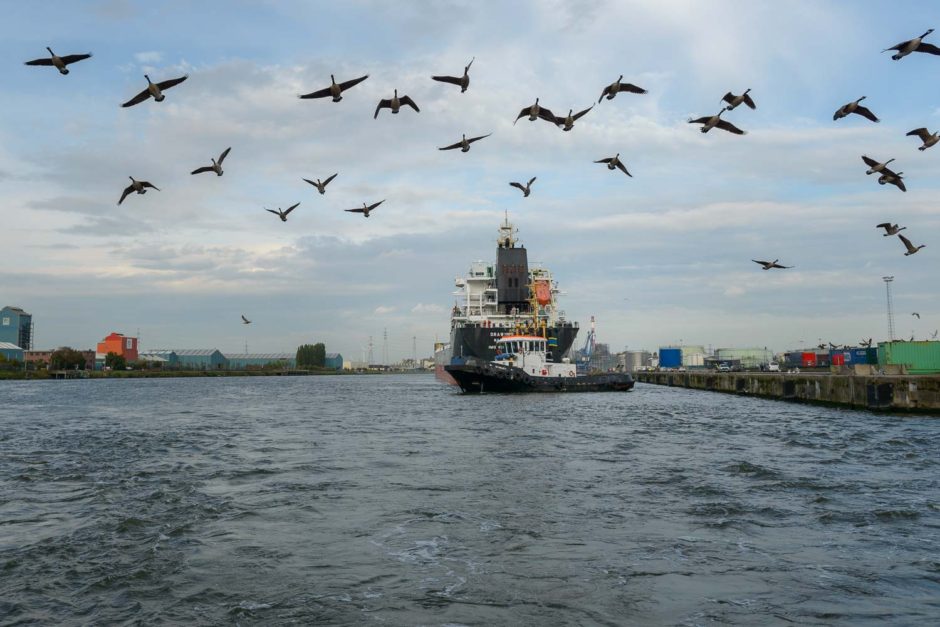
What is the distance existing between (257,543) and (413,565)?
264cm

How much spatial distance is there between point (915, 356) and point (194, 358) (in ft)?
553

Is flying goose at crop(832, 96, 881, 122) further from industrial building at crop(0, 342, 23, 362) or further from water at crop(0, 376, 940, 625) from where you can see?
industrial building at crop(0, 342, 23, 362)

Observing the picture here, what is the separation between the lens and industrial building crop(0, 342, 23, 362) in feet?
433

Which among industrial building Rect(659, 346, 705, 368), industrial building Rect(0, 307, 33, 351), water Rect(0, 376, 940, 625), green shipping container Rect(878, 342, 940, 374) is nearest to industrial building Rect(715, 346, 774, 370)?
industrial building Rect(659, 346, 705, 368)

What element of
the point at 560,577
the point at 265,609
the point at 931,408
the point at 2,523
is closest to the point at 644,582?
the point at 560,577

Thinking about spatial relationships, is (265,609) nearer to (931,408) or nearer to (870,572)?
(870,572)

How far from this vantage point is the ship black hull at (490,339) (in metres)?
62.7

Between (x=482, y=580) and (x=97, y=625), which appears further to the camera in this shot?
(x=482, y=580)

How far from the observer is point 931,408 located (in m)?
30.9

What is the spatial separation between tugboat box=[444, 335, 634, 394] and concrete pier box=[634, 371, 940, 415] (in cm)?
1240

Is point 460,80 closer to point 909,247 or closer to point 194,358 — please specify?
point 909,247

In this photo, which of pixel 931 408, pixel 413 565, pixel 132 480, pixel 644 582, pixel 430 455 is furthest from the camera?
pixel 931 408

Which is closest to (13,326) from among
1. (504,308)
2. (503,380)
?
(504,308)

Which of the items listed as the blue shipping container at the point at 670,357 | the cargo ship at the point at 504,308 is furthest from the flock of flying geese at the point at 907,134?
the blue shipping container at the point at 670,357
